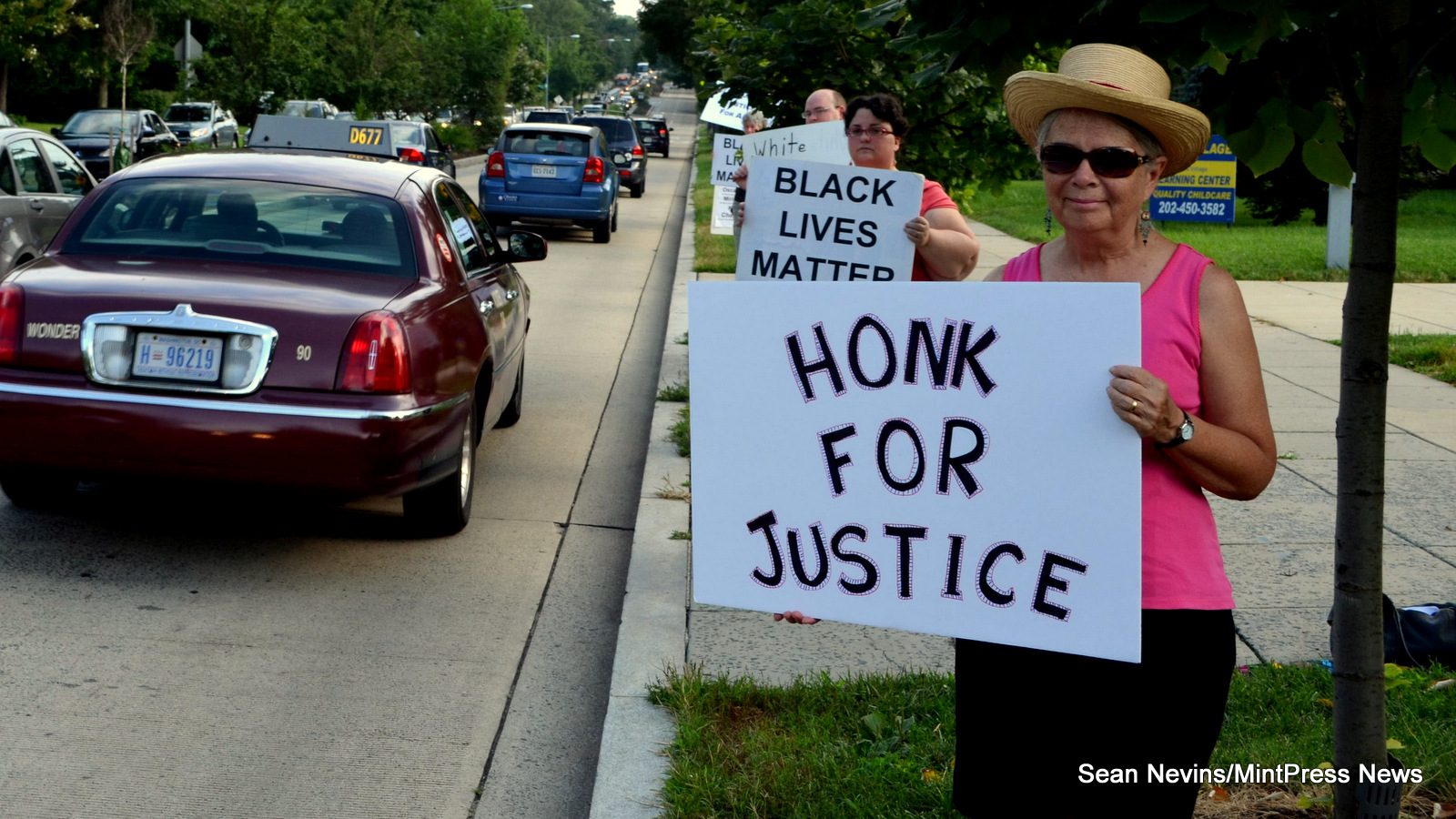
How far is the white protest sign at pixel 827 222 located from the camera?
5.39 m

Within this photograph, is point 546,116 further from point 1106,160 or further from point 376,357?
point 1106,160

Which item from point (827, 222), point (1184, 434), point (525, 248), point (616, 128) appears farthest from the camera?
point (616, 128)

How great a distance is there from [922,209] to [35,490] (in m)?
3.89

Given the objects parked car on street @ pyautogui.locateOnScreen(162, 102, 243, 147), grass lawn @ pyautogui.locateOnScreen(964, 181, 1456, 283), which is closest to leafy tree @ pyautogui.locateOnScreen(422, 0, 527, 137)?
parked car on street @ pyautogui.locateOnScreen(162, 102, 243, 147)

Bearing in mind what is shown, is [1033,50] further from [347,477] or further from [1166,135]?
[347,477]

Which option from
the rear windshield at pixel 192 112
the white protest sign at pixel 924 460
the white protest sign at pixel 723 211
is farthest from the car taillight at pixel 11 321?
the rear windshield at pixel 192 112

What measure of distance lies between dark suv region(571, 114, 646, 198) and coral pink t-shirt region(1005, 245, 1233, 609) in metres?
26.7

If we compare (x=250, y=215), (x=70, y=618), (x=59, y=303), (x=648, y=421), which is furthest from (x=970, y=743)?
(x=648, y=421)

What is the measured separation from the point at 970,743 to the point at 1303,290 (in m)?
14.5

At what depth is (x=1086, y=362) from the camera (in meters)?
2.39

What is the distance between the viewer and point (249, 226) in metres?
6.17

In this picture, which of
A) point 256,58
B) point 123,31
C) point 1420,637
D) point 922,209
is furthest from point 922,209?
point 256,58

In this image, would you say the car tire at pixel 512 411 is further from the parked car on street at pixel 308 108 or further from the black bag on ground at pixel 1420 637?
the parked car on street at pixel 308 108

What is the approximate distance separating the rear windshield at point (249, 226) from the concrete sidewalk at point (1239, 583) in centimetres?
165
